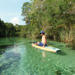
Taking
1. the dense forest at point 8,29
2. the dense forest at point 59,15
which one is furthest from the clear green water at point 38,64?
the dense forest at point 8,29

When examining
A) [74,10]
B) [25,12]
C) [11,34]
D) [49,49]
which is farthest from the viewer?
[11,34]

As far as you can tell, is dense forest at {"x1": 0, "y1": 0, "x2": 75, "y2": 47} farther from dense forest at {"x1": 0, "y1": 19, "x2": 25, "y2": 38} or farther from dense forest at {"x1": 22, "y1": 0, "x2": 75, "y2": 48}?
dense forest at {"x1": 0, "y1": 19, "x2": 25, "y2": 38}

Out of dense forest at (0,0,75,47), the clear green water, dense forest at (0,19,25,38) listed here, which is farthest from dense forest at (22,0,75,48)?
dense forest at (0,19,25,38)

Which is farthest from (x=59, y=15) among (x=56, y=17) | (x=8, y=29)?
(x=8, y=29)

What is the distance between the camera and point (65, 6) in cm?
1127

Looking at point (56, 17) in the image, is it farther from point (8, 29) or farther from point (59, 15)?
point (8, 29)

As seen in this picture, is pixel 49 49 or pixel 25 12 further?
pixel 25 12

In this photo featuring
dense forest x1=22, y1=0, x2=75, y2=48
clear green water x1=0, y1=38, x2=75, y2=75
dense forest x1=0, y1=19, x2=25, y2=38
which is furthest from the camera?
dense forest x1=0, y1=19, x2=25, y2=38

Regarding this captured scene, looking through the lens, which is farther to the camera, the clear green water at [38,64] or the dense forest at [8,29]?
the dense forest at [8,29]

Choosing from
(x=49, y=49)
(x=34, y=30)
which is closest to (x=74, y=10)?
(x=49, y=49)

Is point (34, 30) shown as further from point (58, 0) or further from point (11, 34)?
point (11, 34)

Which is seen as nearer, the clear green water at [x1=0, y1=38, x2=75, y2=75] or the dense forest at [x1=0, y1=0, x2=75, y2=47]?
the clear green water at [x1=0, y1=38, x2=75, y2=75]

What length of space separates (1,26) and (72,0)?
114 ft

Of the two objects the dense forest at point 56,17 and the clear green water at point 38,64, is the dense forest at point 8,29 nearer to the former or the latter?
the dense forest at point 56,17
